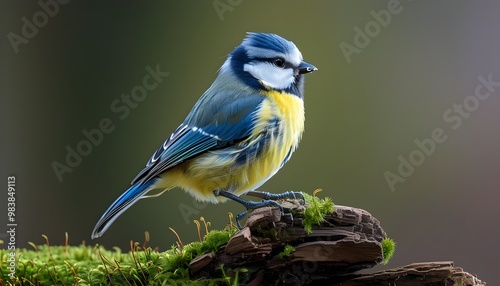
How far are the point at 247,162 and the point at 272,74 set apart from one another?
0.40 metres

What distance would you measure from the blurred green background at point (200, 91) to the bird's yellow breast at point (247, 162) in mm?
1822

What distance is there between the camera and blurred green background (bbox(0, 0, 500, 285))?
4.21 m

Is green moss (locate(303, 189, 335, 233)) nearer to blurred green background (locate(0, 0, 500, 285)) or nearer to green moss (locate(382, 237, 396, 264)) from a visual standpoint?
green moss (locate(382, 237, 396, 264))

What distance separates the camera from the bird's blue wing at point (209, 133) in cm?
227

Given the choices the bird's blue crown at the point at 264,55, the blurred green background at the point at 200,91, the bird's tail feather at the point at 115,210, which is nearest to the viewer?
the bird's tail feather at the point at 115,210

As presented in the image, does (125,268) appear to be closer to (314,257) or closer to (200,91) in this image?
(314,257)

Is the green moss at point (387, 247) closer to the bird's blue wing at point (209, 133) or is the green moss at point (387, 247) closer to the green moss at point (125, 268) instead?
the green moss at point (125, 268)

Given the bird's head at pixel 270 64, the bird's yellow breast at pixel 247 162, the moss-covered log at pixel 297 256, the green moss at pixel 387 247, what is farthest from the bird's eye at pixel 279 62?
the green moss at pixel 387 247

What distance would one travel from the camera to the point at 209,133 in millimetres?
2307

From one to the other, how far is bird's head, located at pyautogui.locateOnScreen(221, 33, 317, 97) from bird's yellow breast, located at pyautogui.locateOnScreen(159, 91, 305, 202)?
8 cm

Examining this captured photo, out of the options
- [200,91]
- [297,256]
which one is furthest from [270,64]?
[200,91]

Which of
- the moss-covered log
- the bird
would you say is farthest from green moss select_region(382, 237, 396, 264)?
the bird

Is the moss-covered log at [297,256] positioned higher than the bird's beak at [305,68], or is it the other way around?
the bird's beak at [305,68]

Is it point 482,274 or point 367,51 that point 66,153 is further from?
point 482,274
